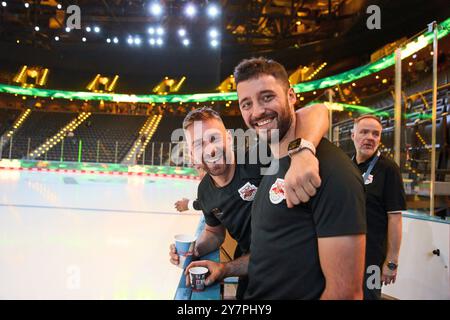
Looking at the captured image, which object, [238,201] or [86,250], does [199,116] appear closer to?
[238,201]

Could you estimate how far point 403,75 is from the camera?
3533 mm

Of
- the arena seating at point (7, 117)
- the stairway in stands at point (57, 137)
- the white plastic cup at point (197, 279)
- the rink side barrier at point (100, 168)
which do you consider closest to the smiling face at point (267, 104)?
the white plastic cup at point (197, 279)

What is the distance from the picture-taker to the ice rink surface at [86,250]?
206 cm

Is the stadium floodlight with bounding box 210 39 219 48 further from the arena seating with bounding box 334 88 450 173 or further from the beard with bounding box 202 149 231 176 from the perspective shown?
the beard with bounding box 202 149 231 176

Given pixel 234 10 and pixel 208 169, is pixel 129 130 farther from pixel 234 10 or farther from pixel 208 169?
pixel 208 169

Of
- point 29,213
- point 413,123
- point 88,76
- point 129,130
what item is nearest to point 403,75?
point 413,123

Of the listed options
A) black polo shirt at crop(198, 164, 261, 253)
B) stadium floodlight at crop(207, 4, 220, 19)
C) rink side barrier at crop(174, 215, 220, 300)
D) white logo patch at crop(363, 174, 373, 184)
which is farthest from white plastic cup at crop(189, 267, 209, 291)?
stadium floodlight at crop(207, 4, 220, 19)

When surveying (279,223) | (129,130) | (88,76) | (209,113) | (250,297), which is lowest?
(250,297)

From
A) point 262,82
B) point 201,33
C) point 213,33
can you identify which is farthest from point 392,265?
point 213,33

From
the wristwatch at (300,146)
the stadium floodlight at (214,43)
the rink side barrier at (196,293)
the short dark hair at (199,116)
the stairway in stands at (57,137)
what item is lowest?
the rink side barrier at (196,293)

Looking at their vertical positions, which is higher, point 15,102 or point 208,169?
point 15,102

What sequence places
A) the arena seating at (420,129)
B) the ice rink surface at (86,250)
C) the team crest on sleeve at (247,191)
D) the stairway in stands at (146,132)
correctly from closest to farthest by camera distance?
the team crest on sleeve at (247,191) < the ice rink surface at (86,250) < the arena seating at (420,129) < the stairway in stands at (146,132)

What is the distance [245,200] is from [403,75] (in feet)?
10.6

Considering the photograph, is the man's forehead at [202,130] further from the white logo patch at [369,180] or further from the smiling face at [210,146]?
the white logo patch at [369,180]
